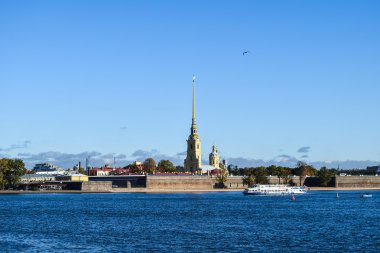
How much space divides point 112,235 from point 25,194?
123m

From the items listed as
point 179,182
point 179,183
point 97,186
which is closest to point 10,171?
point 97,186

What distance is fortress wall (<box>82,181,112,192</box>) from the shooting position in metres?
181

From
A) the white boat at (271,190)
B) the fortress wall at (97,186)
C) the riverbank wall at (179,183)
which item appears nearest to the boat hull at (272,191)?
the white boat at (271,190)

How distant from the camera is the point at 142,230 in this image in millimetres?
65500

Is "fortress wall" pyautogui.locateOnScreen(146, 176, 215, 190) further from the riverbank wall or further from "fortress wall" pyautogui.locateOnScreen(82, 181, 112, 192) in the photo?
"fortress wall" pyautogui.locateOnScreen(82, 181, 112, 192)

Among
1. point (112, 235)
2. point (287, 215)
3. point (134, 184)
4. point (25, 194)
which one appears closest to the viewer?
point (112, 235)

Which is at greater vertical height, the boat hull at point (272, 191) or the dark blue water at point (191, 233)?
the boat hull at point (272, 191)

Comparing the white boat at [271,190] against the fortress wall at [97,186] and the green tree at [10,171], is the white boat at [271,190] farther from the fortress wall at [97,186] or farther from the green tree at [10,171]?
the green tree at [10,171]

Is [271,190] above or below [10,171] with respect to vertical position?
below

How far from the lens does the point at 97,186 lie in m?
183

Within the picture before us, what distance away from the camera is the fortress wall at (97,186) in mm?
181375

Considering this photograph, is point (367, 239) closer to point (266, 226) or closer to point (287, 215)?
point (266, 226)

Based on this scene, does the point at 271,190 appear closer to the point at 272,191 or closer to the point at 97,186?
the point at 272,191

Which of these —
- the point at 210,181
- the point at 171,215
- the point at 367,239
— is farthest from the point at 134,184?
the point at 367,239
